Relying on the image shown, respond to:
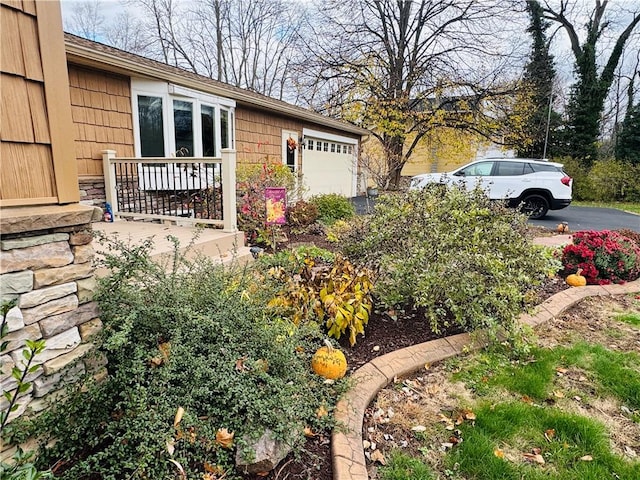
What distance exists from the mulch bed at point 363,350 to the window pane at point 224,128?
590 centimetres

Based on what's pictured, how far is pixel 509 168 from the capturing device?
9938 millimetres

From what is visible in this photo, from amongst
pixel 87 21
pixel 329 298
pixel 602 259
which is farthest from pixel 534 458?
pixel 87 21

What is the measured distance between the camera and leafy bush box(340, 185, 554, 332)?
9.86 feet

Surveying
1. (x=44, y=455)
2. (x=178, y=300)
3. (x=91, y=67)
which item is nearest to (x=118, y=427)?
(x=44, y=455)

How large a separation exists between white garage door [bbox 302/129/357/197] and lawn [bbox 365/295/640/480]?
8.77 m

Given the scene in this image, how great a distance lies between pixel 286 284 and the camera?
3041mm

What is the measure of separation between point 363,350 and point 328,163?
11.1 metres

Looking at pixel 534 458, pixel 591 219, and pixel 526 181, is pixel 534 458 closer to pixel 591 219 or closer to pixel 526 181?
pixel 526 181

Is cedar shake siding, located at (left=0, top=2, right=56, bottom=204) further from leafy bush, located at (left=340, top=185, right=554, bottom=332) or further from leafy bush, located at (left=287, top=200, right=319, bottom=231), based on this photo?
leafy bush, located at (left=287, top=200, right=319, bottom=231)

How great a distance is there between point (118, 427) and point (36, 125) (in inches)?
55.8

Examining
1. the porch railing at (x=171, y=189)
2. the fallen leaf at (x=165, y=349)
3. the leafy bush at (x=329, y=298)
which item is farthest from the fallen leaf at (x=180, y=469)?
the porch railing at (x=171, y=189)

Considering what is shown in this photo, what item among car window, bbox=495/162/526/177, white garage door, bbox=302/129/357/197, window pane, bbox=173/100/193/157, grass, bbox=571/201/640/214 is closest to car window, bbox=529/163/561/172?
car window, bbox=495/162/526/177

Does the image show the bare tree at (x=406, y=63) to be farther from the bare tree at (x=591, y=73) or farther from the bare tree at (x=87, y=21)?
the bare tree at (x=87, y=21)

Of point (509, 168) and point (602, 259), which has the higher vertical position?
point (509, 168)
